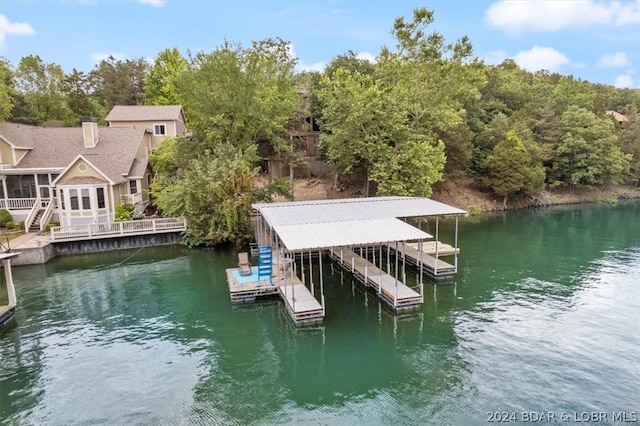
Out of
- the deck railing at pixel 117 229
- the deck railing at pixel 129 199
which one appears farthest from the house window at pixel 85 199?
the deck railing at pixel 129 199

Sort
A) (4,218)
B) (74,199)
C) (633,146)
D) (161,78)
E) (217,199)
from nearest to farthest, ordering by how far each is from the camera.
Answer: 1. (217,199)
2. (74,199)
3. (4,218)
4. (633,146)
5. (161,78)

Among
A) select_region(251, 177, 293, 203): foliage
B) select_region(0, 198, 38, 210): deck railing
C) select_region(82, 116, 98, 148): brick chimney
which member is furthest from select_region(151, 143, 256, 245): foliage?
select_region(0, 198, 38, 210): deck railing

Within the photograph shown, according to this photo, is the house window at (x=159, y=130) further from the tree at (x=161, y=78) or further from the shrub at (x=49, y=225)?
the tree at (x=161, y=78)

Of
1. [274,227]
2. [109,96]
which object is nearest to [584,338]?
[274,227]

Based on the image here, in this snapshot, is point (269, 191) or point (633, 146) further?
point (633, 146)

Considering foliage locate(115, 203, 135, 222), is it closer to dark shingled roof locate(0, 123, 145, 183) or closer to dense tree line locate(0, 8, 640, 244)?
dark shingled roof locate(0, 123, 145, 183)

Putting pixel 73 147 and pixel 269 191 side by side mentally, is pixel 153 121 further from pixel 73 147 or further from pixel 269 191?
pixel 269 191

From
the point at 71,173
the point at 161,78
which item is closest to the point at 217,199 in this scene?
the point at 71,173
